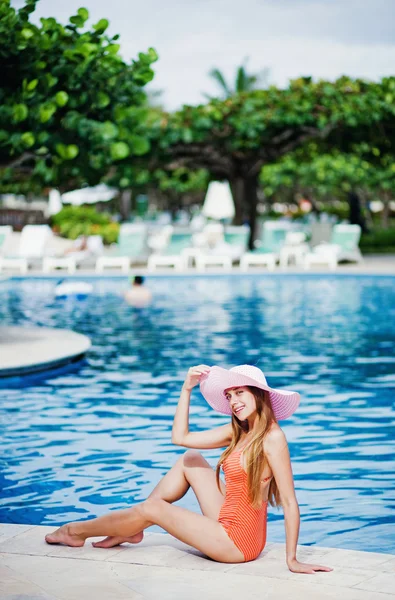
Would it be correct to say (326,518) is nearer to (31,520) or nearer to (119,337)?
Answer: (31,520)

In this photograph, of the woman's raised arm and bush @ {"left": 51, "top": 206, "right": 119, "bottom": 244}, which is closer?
the woman's raised arm

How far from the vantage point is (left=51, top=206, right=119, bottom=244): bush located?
39.8 metres

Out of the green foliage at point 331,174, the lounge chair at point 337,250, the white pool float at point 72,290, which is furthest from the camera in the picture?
the green foliage at point 331,174

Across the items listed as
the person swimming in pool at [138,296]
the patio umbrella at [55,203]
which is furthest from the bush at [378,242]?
the person swimming in pool at [138,296]

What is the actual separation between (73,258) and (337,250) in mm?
7365

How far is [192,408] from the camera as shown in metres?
10.4

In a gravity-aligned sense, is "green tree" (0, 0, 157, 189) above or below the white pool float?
above

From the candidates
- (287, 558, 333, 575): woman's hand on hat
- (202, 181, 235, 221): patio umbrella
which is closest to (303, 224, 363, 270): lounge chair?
(202, 181, 235, 221): patio umbrella

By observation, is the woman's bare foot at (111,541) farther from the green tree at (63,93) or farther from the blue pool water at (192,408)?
the green tree at (63,93)

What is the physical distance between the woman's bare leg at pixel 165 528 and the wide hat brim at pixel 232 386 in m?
0.56

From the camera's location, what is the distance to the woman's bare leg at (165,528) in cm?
511

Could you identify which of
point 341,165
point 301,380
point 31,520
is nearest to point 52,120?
point 301,380

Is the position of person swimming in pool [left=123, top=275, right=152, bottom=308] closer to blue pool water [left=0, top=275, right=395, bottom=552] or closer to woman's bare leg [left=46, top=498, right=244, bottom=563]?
blue pool water [left=0, top=275, right=395, bottom=552]

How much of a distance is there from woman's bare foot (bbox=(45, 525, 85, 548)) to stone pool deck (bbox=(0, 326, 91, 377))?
6.31 metres
